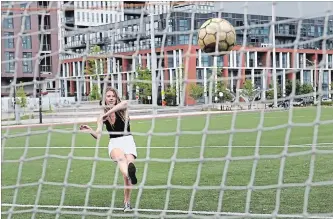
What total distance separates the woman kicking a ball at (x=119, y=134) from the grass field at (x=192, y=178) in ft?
0.62

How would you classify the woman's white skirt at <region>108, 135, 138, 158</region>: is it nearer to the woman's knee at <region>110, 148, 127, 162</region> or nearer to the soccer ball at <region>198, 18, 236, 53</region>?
the woman's knee at <region>110, 148, 127, 162</region>

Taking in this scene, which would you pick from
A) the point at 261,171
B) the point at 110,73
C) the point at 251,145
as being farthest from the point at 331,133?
the point at 110,73

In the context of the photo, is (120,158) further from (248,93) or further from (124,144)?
(248,93)

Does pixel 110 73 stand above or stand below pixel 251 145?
above

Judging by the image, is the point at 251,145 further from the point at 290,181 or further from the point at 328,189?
the point at 328,189

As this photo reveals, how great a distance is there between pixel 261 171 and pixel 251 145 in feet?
13.8

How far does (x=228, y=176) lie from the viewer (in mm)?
8203

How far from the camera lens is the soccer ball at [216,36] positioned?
628 cm

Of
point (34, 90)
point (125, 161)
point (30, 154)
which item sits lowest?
point (30, 154)

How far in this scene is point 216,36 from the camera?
6.36 m

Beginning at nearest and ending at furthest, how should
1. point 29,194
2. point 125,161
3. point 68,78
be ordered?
point 125,161, point 68,78, point 29,194

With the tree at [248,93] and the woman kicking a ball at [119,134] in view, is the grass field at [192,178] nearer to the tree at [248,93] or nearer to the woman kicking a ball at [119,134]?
the woman kicking a ball at [119,134]

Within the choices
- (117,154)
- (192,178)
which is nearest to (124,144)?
(117,154)

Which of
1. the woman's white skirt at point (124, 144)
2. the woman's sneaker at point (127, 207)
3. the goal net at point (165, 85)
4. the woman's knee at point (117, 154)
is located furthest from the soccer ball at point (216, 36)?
the woman's sneaker at point (127, 207)
